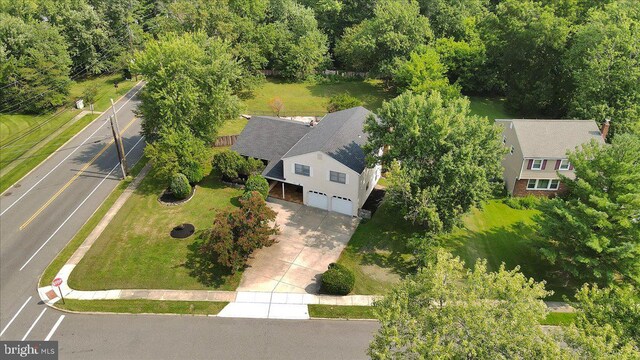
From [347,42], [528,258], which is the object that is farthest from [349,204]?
[347,42]

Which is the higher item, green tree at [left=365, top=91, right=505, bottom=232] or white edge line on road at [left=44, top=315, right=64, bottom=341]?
green tree at [left=365, top=91, right=505, bottom=232]

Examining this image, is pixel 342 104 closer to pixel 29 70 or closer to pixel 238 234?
pixel 238 234

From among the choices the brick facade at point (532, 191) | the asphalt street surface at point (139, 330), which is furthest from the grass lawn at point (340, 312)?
the brick facade at point (532, 191)

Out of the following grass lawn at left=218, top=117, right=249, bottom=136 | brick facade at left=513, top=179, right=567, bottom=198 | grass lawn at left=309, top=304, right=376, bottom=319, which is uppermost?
grass lawn at left=218, top=117, right=249, bottom=136

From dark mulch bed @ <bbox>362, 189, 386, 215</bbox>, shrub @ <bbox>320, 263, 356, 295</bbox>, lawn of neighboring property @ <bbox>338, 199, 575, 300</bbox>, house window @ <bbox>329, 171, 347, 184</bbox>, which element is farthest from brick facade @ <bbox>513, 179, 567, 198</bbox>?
shrub @ <bbox>320, 263, 356, 295</bbox>

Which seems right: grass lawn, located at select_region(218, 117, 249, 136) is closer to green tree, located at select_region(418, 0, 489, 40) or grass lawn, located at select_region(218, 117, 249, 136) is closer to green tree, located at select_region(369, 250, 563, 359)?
green tree, located at select_region(418, 0, 489, 40)

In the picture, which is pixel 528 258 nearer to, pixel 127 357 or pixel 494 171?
pixel 494 171

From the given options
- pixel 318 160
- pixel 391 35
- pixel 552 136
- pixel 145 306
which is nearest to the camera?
pixel 145 306

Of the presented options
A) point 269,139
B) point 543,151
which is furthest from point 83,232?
point 543,151
